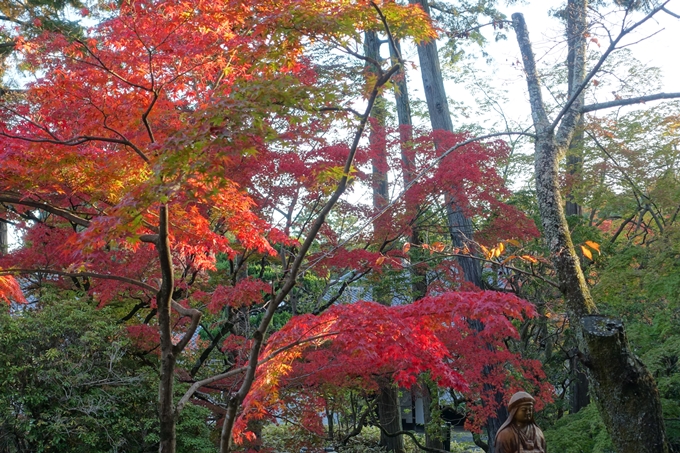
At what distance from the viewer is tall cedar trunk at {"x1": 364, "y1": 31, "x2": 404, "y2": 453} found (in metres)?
11.1

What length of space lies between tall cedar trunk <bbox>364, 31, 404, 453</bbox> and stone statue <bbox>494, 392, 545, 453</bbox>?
536 centimetres

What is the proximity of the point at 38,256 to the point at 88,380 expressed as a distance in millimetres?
2614

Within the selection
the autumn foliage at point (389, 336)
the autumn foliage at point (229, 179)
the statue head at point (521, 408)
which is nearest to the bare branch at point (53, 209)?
the autumn foliage at point (229, 179)

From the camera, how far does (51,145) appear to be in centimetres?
607

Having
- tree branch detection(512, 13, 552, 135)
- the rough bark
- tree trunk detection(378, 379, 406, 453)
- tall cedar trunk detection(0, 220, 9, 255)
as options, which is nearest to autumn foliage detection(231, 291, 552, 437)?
the rough bark

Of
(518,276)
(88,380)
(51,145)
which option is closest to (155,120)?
(51,145)

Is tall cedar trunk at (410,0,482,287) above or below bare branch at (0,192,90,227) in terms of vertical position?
above

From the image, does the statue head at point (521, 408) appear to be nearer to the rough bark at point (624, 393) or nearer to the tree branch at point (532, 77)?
the rough bark at point (624, 393)

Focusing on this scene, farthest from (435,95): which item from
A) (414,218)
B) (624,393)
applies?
(624,393)

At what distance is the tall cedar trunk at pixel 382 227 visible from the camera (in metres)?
11.1

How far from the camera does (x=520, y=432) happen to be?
181 inches

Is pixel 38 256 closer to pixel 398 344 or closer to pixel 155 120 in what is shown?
pixel 155 120

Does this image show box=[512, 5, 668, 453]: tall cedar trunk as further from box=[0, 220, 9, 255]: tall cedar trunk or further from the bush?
box=[0, 220, 9, 255]: tall cedar trunk

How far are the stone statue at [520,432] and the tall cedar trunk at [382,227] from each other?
536 cm
